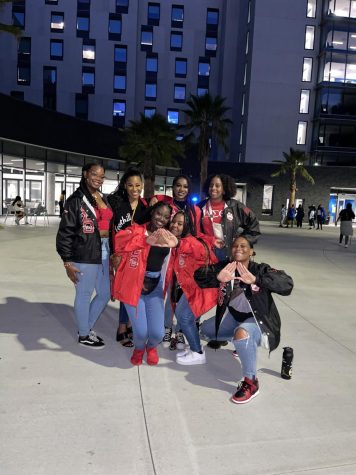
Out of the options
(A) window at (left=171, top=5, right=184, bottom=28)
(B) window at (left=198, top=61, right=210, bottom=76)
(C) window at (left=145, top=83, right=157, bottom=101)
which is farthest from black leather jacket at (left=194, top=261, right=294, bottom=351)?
(A) window at (left=171, top=5, right=184, bottom=28)

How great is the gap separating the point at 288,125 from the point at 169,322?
130ft

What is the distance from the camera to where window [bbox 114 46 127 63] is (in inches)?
1774

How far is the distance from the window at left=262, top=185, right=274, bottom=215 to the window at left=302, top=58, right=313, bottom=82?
12.7m

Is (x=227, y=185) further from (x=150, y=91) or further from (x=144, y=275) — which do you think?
(x=150, y=91)

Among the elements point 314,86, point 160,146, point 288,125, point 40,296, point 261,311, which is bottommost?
point 40,296

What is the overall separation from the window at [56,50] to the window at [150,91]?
33.0 feet

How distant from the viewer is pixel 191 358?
398cm

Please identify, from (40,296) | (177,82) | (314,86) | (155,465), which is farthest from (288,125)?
(155,465)

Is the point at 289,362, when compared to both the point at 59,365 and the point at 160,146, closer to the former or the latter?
the point at 59,365

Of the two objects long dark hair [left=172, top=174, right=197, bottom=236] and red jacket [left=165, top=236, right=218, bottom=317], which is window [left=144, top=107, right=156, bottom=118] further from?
red jacket [left=165, top=236, right=218, bottom=317]

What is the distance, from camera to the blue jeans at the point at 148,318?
3.75m

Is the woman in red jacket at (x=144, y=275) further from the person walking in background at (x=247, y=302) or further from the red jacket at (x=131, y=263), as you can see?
the person walking in background at (x=247, y=302)

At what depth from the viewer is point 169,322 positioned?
455 centimetres

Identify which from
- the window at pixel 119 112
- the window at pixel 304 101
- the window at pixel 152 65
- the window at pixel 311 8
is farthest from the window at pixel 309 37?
the window at pixel 119 112
